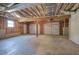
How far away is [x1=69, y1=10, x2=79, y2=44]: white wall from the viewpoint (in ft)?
7.46

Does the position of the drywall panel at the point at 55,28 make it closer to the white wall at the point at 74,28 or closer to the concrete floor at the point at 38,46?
the concrete floor at the point at 38,46

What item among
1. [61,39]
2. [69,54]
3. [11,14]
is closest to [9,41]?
[11,14]

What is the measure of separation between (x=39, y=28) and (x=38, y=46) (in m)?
0.42

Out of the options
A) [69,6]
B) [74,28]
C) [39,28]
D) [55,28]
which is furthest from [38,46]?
[69,6]

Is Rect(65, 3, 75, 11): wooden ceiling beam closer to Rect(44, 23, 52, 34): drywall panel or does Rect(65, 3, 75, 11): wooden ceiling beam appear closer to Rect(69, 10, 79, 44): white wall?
Rect(69, 10, 79, 44): white wall

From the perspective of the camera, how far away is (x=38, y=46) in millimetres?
2307

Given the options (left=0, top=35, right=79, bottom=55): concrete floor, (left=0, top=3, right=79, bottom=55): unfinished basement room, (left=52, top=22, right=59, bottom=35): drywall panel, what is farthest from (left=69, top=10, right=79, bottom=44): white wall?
(left=52, top=22, right=59, bottom=35): drywall panel

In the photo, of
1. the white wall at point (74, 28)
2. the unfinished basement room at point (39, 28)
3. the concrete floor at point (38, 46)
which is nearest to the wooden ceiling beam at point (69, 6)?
the unfinished basement room at point (39, 28)

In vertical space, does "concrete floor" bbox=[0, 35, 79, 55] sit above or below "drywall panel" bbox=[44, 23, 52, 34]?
below

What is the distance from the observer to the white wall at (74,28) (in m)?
2.27

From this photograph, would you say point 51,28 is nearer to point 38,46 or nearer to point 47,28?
point 47,28

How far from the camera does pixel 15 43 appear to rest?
7.55ft
